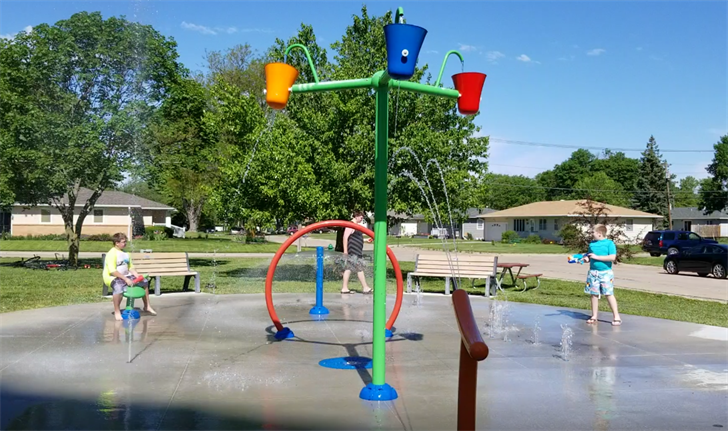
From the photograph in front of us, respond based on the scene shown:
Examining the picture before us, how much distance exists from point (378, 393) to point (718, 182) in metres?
82.0

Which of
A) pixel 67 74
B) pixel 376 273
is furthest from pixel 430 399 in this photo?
pixel 67 74

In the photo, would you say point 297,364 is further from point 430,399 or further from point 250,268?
point 250,268

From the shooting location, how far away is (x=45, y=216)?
2026 inches

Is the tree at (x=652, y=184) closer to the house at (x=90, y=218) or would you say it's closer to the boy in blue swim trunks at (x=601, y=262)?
the house at (x=90, y=218)

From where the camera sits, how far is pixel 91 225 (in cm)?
5288

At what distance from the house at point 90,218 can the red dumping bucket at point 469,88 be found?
49.5 meters

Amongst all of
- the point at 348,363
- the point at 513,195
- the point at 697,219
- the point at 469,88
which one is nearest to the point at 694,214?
the point at 697,219

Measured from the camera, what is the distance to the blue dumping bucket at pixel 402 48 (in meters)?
4.50

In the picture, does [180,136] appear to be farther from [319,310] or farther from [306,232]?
[306,232]

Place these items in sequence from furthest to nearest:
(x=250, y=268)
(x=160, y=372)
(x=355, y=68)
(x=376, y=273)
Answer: (x=250, y=268) < (x=355, y=68) < (x=160, y=372) < (x=376, y=273)

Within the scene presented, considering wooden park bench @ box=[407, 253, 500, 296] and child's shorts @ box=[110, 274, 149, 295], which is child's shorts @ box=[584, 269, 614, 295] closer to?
wooden park bench @ box=[407, 253, 500, 296]

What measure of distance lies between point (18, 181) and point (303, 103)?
9790mm

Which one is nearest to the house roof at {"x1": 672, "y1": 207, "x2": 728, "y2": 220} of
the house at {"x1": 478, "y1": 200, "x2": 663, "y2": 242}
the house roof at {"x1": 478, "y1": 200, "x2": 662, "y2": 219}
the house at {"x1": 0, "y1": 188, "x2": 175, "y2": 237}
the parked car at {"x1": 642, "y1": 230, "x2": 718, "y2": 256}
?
the house at {"x1": 478, "y1": 200, "x2": 663, "y2": 242}

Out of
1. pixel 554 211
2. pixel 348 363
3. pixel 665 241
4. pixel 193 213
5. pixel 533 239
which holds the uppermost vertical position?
pixel 554 211
